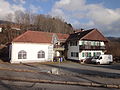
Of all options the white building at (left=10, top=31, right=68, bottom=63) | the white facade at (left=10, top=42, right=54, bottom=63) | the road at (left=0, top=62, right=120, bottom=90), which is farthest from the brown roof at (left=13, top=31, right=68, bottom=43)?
the road at (left=0, top=62, right=120, bottom=90)

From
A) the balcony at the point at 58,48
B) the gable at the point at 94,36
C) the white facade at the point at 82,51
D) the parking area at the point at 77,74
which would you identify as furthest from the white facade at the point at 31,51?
the parking area at the point at 77,74

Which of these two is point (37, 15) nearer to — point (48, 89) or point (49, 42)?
point (49, 42)

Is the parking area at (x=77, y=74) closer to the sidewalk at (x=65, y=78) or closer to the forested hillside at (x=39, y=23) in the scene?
the sidewalk at (x=65, y=78)

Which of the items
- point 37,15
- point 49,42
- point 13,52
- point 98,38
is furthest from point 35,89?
point 37,15

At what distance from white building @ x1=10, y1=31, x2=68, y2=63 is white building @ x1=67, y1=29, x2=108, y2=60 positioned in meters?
5.50

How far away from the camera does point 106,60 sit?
3456cm

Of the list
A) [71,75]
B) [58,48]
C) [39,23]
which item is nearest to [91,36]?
[58,48]

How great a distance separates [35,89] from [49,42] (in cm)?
2749

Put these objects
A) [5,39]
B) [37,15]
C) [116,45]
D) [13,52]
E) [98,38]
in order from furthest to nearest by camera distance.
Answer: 1. [37,15]
2. [5,39]
3. [116,45]
4. [98,38]
5. [13,52]

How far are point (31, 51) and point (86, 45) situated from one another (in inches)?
525

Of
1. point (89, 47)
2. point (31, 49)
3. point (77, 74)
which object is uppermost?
point (89, 47)

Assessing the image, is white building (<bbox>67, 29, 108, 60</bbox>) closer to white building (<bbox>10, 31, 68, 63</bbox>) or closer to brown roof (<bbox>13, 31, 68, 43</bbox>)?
white building (<bbox>10, 31, 68, 63</bbox>)

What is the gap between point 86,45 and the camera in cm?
3809

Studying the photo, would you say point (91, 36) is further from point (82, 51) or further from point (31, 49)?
point (31, 49)
